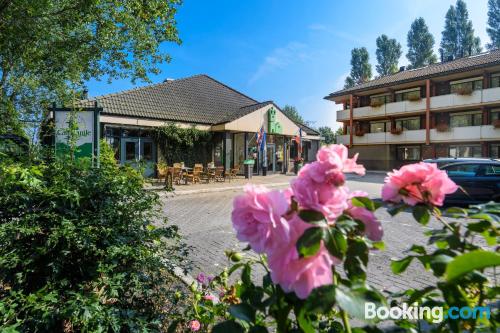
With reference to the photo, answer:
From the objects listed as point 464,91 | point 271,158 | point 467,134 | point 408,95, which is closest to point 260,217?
point 271,158

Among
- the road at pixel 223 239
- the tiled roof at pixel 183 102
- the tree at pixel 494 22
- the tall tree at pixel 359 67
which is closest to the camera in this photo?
the road at pixel 223 239

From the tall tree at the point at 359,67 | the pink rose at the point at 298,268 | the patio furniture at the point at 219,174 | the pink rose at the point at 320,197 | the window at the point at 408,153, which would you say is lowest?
the patio furniture at the point at 219,174

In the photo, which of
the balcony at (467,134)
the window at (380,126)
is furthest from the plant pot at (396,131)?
the balcony at (467,134)

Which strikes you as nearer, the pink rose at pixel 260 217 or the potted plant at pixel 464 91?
the pink rose at pixel 260 217

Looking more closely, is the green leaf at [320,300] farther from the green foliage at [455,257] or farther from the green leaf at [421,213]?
the green leaf at [421,213]

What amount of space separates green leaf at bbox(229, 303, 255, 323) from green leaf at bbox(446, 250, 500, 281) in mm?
537

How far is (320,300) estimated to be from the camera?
2.40 feet

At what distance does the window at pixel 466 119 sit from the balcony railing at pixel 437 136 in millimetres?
1395

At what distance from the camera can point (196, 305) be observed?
209 cm

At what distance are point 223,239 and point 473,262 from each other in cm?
572

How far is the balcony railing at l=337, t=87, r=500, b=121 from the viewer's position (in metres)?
23.6

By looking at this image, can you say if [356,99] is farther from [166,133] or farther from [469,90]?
[166,133]

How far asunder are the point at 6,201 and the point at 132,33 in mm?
8655

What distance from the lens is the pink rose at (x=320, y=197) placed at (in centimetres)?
80
